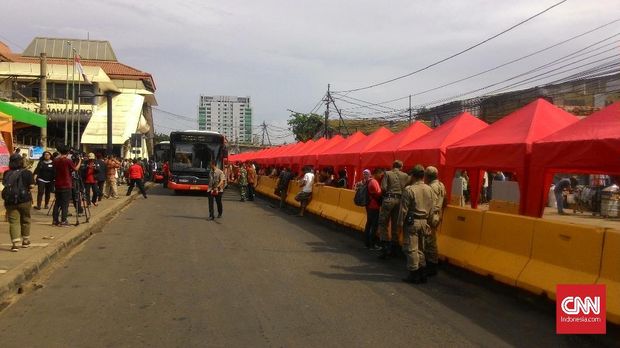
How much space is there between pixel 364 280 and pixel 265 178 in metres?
22.9

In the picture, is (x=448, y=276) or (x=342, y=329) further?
(x=448, y=276)

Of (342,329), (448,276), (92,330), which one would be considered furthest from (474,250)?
(92,330)

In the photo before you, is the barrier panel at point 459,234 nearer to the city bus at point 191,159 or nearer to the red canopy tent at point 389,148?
the red canopy tent at point 389,148

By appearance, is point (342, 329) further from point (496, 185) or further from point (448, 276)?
point (496, 185)

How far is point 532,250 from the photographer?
24.6ft

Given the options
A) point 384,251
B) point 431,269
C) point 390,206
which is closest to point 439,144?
point 390,206

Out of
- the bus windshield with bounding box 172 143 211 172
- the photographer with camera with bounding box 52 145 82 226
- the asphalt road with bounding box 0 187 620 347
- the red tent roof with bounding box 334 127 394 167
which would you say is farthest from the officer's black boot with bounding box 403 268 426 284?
the bus windshield with bounding box 172 143 211 172

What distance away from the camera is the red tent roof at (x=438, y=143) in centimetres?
1374

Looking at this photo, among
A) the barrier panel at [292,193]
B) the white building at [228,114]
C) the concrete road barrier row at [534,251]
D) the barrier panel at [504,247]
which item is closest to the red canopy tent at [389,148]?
the barrier panel at [292,193]

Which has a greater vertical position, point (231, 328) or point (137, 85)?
point (137, 85)

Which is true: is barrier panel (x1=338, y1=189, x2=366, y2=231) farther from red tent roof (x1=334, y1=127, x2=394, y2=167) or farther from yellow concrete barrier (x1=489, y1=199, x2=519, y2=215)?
red tent roof (x1=334, y1=127, x2=394, y2=167)

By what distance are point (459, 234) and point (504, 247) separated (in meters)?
1.35

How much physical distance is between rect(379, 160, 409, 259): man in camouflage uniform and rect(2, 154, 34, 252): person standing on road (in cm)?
622

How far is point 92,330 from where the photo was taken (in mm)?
5730
